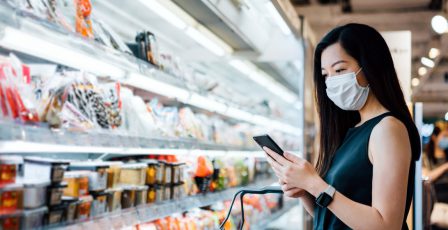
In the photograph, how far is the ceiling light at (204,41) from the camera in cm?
327

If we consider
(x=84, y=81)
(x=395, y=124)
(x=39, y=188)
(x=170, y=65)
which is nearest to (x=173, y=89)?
(x=170, y=65)

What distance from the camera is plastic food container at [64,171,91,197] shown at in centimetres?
195

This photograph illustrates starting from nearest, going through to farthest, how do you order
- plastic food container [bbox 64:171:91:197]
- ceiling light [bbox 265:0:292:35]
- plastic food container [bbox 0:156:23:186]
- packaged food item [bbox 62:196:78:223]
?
plastic food container [bbox 0:156:23:186] → packaged food item [bbox 62:196:78:223] → plastic food container [bbox 64:171:91:197] → ceiling light [bbox 265:0:292:35]

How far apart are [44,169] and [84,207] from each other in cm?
27

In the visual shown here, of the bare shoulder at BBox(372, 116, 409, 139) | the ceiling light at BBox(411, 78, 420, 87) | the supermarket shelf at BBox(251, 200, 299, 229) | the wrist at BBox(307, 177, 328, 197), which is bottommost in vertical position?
the supermarket shelf at BBox(251, 200, 299, 229)

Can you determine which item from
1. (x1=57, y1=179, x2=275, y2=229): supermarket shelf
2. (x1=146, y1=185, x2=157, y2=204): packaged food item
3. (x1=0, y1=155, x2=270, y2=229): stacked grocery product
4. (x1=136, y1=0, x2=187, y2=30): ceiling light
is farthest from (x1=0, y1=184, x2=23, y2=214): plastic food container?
(x1=136, y1=0, x2=187, y2=30): ceiling light

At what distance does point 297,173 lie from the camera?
5.43 ft

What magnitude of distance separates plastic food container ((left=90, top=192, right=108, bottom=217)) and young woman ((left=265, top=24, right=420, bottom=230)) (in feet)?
2.35

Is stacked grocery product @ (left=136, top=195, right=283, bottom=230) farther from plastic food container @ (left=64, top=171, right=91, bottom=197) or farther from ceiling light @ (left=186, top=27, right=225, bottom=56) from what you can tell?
ceiling light @ (left=186, top=27, right=225, bottom=56)

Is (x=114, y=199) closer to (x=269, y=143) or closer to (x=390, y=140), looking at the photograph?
(x=269, y=143)

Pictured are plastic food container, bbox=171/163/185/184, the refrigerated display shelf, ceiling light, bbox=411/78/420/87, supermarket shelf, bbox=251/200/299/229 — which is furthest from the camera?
ceiling light, bbox=411/78/420/87

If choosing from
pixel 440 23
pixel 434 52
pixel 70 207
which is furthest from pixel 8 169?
pixel 434 52

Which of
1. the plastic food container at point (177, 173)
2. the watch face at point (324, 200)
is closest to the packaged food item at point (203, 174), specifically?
the plastic food container at point (177, 173)

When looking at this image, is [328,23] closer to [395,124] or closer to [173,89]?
[173,89]
